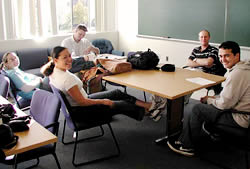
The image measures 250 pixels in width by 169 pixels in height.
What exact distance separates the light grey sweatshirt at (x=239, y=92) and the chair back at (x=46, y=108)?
1.53 m

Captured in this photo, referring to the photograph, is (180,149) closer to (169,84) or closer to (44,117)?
(169,84)

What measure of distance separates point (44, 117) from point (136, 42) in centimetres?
456

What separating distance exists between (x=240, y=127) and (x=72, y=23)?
A: 4.84m

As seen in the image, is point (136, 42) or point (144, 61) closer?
point (144, 61)

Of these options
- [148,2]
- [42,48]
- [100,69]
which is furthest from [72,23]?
[100,69]

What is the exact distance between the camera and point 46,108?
2.67 meters

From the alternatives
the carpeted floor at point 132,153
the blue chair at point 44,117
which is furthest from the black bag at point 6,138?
the carpeted floor at point 132,153

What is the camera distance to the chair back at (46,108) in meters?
2.55

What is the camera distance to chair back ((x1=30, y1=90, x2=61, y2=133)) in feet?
8.36

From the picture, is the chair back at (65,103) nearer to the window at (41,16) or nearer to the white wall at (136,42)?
the window at (41,16)

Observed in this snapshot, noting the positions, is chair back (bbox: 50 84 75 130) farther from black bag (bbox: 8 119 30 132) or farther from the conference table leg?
the conference table leg

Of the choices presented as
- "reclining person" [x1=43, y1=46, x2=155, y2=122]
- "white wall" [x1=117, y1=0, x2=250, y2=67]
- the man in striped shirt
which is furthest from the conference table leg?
"white wall" [x1=117, y1=0, x2=250, y2=67]

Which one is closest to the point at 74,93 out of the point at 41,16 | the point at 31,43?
the point at 31,43

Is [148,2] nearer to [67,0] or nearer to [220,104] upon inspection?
[67,0]
